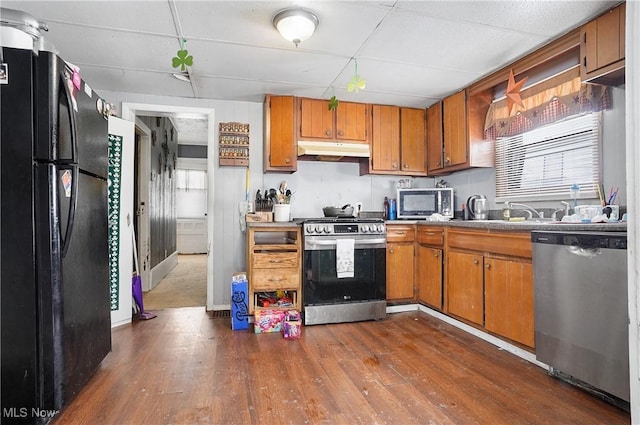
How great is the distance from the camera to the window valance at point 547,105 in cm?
231

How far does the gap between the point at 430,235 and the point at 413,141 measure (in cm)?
124

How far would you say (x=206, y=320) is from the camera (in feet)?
10.2

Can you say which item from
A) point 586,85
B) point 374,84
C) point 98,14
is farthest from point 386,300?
point 98,14

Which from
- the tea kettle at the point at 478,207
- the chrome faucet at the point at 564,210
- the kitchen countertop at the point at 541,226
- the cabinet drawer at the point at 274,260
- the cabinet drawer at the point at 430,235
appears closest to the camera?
the kitchen countertop at the point at 541,226

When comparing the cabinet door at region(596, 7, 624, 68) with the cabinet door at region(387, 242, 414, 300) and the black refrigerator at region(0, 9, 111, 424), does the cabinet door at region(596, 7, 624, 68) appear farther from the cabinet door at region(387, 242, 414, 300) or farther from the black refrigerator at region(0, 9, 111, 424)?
the black refrigerator at region(0, 9, 111, 424)

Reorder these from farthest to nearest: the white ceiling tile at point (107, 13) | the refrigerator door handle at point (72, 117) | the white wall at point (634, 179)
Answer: the white ceiling tile at point (107, 13)
the refrigerator door handle at point (72, 117)
the white wall at point (634, 179)

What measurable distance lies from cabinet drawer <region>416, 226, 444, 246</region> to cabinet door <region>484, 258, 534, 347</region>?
1.93ft

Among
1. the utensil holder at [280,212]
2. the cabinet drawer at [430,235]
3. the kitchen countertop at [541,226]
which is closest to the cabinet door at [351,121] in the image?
the utensil holder at [280,212]

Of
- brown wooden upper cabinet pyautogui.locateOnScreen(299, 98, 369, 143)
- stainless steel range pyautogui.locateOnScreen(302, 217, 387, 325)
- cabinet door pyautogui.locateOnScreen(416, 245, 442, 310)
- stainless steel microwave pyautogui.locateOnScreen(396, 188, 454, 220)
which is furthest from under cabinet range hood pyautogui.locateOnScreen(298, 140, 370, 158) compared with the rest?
cabinet door pyautogui.locateOnScreen(416, 245, 442, 310)

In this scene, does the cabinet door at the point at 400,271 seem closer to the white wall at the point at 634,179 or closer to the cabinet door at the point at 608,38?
the cabinet door at the point at 608,38

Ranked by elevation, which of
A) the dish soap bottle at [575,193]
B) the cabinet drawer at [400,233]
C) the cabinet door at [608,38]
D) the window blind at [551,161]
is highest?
the cabinet door at [608,38]

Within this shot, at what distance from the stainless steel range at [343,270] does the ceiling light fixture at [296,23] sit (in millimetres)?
1526

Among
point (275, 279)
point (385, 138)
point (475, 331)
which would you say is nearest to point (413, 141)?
point (385, 138)

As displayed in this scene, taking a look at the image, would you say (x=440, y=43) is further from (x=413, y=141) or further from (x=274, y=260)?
(x=274, y=260)
